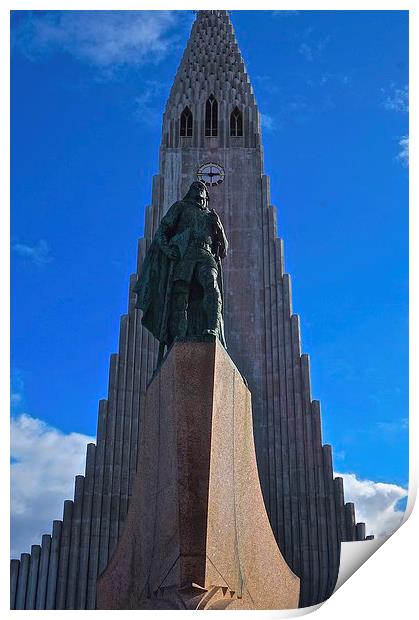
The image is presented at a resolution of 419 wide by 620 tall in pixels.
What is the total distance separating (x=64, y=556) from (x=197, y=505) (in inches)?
549

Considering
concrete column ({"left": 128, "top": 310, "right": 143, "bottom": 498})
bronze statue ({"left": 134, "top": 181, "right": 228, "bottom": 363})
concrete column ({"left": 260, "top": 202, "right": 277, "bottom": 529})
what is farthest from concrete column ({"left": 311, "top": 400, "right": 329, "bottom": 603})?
bronze statue ({"left": 134, "top": 181, "right": 228, "bottom": 363})

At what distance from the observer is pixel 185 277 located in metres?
11.6

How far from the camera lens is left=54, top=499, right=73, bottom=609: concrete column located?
22.0 m

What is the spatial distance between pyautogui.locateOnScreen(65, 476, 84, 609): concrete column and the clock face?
1158 centimetres

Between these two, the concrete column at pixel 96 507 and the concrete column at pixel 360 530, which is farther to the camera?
the concrete column at pixel 360 530

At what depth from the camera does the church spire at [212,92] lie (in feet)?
102

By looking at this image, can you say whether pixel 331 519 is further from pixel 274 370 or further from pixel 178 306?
pixel 178 306

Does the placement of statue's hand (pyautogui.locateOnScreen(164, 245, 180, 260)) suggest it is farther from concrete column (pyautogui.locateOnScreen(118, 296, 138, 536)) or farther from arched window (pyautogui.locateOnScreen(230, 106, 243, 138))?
arched window (pyautogui.locateOnScreen(230, 106, 243, 138))

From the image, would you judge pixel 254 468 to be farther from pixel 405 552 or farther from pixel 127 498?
pixel 127 498

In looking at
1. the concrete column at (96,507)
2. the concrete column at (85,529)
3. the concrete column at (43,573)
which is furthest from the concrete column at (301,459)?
the concrete column at (43,573)

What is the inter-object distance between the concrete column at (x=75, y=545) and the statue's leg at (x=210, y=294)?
13.4m

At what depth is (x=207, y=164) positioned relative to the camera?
30.0 metres

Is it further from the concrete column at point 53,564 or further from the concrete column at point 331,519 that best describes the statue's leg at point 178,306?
the concrete column at point 53,564
